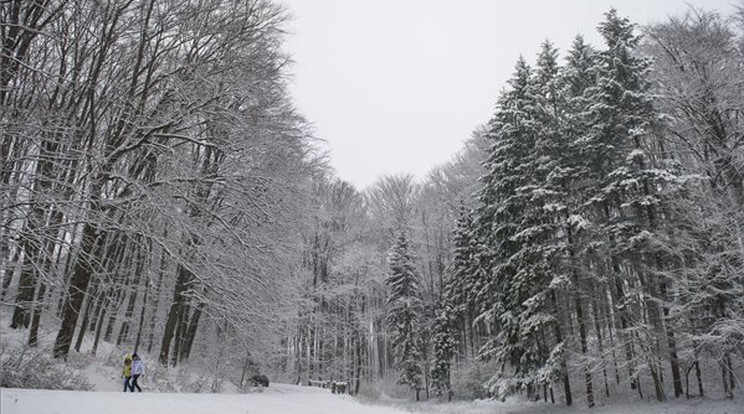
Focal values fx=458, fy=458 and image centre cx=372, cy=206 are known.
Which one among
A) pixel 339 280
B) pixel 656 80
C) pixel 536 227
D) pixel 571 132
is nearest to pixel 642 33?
pixel 656 80

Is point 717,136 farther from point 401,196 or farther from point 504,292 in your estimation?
point 401,196

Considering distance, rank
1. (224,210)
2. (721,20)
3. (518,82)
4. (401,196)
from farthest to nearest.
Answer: (401,196), (518,82), (721,20), (224,210)

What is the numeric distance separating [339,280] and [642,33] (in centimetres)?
2742

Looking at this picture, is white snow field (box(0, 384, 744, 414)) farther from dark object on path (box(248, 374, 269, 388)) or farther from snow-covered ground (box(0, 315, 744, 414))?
dark object on path (box(248, 374, 269, 388))

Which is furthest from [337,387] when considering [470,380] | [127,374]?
[127,374]

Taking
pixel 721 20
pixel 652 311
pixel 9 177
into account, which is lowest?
pixel 652 311

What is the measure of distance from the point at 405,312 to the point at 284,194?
2355cm

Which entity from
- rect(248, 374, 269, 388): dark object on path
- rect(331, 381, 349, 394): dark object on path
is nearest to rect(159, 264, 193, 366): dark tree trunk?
rect(248, 374, 269, 388): dark object on path

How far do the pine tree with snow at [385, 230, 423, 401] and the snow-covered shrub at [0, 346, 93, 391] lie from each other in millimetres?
27699

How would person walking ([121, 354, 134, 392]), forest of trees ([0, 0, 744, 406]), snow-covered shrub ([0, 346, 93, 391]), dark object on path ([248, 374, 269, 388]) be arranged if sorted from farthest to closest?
1. dark object on path ([248, 374, 269, 388])
2. person walking ([121, 354, 134, 392])
3. forest of trees ([0, 0, 744, 406])
4. snow-covered shrub ([0, 346, 93, 391])

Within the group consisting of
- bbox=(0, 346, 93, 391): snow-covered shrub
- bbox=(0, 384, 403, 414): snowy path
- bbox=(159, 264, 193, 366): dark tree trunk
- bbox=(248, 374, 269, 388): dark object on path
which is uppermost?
bbox=(159, 264, 193, 366): dark tree trunk

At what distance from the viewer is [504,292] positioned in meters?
22.0

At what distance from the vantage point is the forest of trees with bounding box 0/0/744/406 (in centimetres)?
975

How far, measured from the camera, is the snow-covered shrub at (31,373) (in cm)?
795
